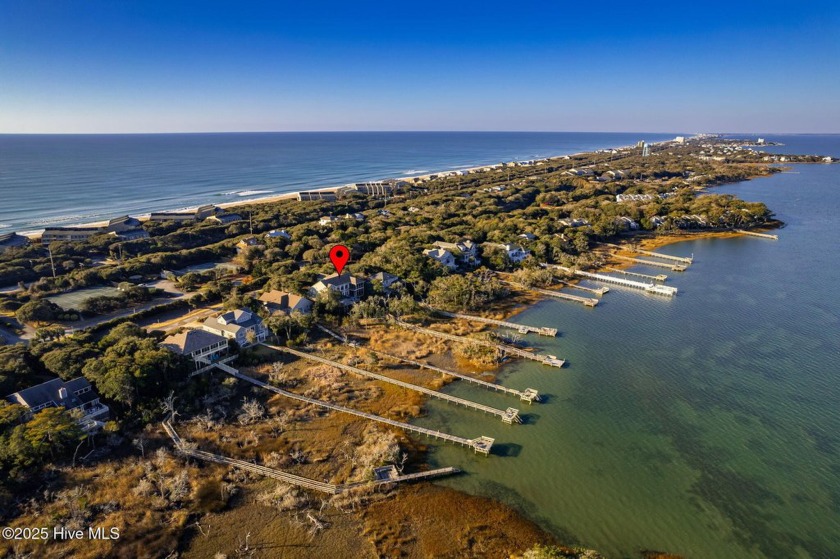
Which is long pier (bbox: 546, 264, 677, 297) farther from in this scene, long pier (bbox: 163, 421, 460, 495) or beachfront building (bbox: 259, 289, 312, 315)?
long pier (bbox: 163, 421, 460, 495)

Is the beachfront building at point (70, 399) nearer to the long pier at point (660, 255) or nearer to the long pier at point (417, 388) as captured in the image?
the long pier at point (417, 388)

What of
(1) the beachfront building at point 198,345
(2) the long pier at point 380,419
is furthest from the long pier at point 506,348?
(1) the beachfront building at point 198,345

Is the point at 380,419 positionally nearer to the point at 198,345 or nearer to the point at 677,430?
the point at 198,345

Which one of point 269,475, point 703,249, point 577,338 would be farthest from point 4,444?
point 703,249

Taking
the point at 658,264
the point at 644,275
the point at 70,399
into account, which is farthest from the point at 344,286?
the point at 658,264

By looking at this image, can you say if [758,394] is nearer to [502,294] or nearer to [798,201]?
[502,294]

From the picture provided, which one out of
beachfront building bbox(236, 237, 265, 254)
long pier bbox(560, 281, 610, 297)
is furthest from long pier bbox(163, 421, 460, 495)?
beachfront building bbox(236, 237, 265, 254)
